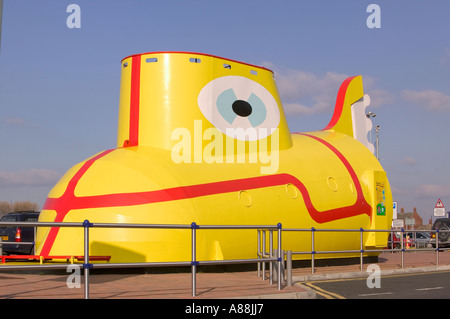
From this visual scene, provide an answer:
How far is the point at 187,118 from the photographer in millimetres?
16797

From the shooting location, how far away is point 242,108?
1788 cm

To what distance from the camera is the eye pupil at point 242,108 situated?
17719 millimetres

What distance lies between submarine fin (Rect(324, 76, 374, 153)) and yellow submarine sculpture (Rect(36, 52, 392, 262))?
129 inches

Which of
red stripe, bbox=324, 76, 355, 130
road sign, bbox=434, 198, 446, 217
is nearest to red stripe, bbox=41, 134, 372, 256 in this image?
red stripe, bbox=324, 76, 355, 130

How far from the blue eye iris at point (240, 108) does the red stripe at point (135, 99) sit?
2249mm

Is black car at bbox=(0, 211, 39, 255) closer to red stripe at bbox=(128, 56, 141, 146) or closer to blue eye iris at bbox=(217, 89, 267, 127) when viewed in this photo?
red stripe at bbox=(128, 56, 141, 146)

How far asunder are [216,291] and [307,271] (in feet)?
20.5

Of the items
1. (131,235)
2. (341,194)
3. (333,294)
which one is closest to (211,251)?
(131,235)

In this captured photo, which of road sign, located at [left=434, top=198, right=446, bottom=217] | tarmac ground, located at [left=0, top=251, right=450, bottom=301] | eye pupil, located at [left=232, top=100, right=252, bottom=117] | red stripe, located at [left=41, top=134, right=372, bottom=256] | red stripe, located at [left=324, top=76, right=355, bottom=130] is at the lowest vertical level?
tarmac ground, located at [left=0, top=251, right=450, bottom=301]

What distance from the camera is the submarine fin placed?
23.8 metres

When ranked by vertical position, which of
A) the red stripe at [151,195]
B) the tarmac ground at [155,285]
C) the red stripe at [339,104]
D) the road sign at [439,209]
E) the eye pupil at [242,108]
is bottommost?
the tarmac ground at [155,285]

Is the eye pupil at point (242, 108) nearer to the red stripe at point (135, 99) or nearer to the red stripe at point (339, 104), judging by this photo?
the red stripe at point (135, 99)

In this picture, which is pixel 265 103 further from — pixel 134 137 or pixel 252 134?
pixel 134 137

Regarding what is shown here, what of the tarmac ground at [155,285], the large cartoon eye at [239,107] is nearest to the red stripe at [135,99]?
the large cartoon eye at [239,107]
